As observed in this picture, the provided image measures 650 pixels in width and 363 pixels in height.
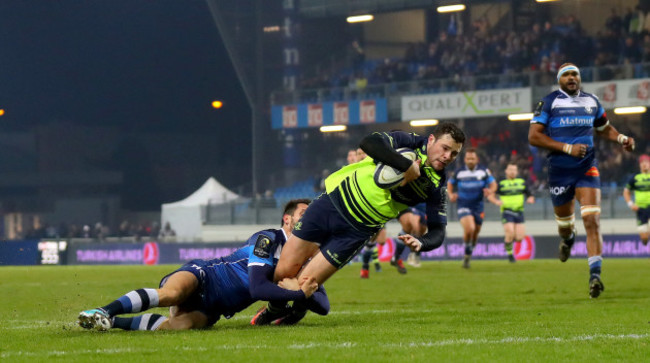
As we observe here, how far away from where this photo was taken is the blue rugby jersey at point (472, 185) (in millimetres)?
21172

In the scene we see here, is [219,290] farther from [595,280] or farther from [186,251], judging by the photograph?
[186,251]

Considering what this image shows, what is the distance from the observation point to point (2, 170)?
52.9 m

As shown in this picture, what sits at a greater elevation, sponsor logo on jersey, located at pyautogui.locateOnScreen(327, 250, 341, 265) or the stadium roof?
the stadium roof

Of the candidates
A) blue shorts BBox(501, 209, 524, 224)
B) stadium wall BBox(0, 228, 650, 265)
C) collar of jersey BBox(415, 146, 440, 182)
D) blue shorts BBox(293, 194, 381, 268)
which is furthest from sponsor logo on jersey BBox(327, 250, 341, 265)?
stadium wall BBox(0, 228, 650, 265)

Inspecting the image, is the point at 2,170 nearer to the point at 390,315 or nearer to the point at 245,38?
the point at 245,38

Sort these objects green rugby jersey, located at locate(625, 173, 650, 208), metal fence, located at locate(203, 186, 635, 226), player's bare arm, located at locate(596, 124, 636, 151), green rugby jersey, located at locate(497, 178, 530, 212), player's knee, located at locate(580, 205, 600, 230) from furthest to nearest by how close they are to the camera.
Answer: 1. metal fence, located at locate(203, 186, 635, 226)
2. green rugby jersey, located at locate(497, 178, 530, 212)
3. green rugby jersey, located at locate(625, 173, 650, 208)
4. player's knee, located at locate(580, 205, 600, 230)
5. player's bare arm, located at locate(596, 124, 636, 151)

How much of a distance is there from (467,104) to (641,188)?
16.6 meters

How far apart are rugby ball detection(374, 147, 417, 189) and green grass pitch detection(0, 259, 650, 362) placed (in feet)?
3.61

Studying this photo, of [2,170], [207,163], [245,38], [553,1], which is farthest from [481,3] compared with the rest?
[2,170]

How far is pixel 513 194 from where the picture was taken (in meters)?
24.3

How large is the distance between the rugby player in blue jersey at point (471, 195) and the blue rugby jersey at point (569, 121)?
30.4 ft

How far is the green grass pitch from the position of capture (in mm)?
5906

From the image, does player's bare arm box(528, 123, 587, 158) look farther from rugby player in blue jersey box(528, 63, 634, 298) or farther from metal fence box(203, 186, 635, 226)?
metal fence box(203, 186, 635, 226)

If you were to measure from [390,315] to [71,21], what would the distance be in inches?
1840
